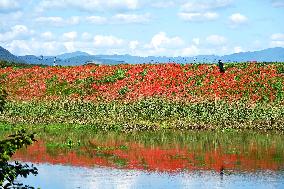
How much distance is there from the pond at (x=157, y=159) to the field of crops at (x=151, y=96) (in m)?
4.96

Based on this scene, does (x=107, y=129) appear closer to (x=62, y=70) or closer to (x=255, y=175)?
(x=255, y=175)

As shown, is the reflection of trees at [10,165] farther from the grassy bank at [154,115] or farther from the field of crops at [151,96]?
the field of crops at [151,96]

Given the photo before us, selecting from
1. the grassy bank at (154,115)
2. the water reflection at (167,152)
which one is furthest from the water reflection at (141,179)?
the grassy bank at (154,115)

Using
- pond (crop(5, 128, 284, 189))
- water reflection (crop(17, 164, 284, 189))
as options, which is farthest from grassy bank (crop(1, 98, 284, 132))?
water reflection (crop(17, 164, 284, 189))

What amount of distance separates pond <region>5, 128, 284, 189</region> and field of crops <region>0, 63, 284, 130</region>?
195 inches

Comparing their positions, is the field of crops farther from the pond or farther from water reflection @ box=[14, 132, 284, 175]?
the pond

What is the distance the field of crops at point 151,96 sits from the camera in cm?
4478

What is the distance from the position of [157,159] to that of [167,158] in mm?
632

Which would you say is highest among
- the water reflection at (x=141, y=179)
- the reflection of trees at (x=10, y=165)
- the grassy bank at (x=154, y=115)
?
the reflection of trees at (x=10, y=165)

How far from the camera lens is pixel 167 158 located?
1185 inches

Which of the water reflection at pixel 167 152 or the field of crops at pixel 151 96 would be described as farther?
the field of crops at pixel 151 96

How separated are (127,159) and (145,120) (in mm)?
16097

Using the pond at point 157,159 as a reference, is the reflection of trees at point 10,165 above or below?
above

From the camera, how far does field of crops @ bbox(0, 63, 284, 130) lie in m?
44.8
